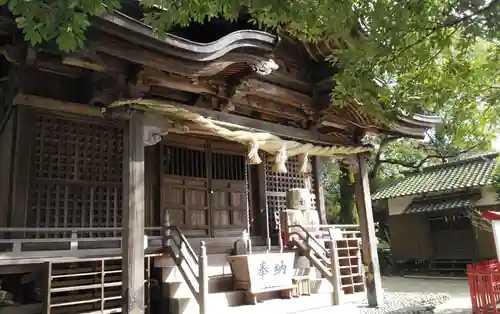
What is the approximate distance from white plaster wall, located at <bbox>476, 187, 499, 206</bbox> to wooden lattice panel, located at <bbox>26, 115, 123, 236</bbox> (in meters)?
16.5

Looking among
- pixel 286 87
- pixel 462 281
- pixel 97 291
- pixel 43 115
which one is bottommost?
pixel 462 281

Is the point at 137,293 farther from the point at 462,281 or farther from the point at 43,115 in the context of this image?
the point at 462,281

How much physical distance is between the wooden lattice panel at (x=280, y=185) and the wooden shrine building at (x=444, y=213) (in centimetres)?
1003

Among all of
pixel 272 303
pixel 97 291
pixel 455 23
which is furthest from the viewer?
pixel 272 303

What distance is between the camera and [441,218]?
823 inches

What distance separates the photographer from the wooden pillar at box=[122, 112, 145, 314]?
18.4 feet

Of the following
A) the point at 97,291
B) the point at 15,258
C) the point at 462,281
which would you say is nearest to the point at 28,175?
the point at 15,258

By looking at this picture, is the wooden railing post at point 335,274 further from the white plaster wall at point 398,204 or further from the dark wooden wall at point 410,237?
the white plaster wall at point 398,204

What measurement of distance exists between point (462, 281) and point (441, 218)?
13.3ft

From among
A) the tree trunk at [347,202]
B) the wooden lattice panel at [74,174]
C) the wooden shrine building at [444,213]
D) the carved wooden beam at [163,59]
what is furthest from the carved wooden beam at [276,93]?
the wooden shrine building at [444,213]

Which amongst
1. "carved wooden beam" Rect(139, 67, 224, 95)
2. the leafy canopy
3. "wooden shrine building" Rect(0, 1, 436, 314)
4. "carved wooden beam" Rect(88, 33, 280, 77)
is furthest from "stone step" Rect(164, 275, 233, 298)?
the leafy canopy

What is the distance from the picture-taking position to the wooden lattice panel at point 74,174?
7516mm

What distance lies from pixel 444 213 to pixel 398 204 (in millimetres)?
2836

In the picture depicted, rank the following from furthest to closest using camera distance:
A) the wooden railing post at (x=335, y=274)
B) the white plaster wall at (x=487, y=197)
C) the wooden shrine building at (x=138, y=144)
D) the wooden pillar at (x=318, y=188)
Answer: the white plaster wall at (x=487, y=197)
the wooden pillar at (x=318, y=188)
the wooden railing post at (x=335, y=274)
the wooden shrine building at (x=138, y=144)
